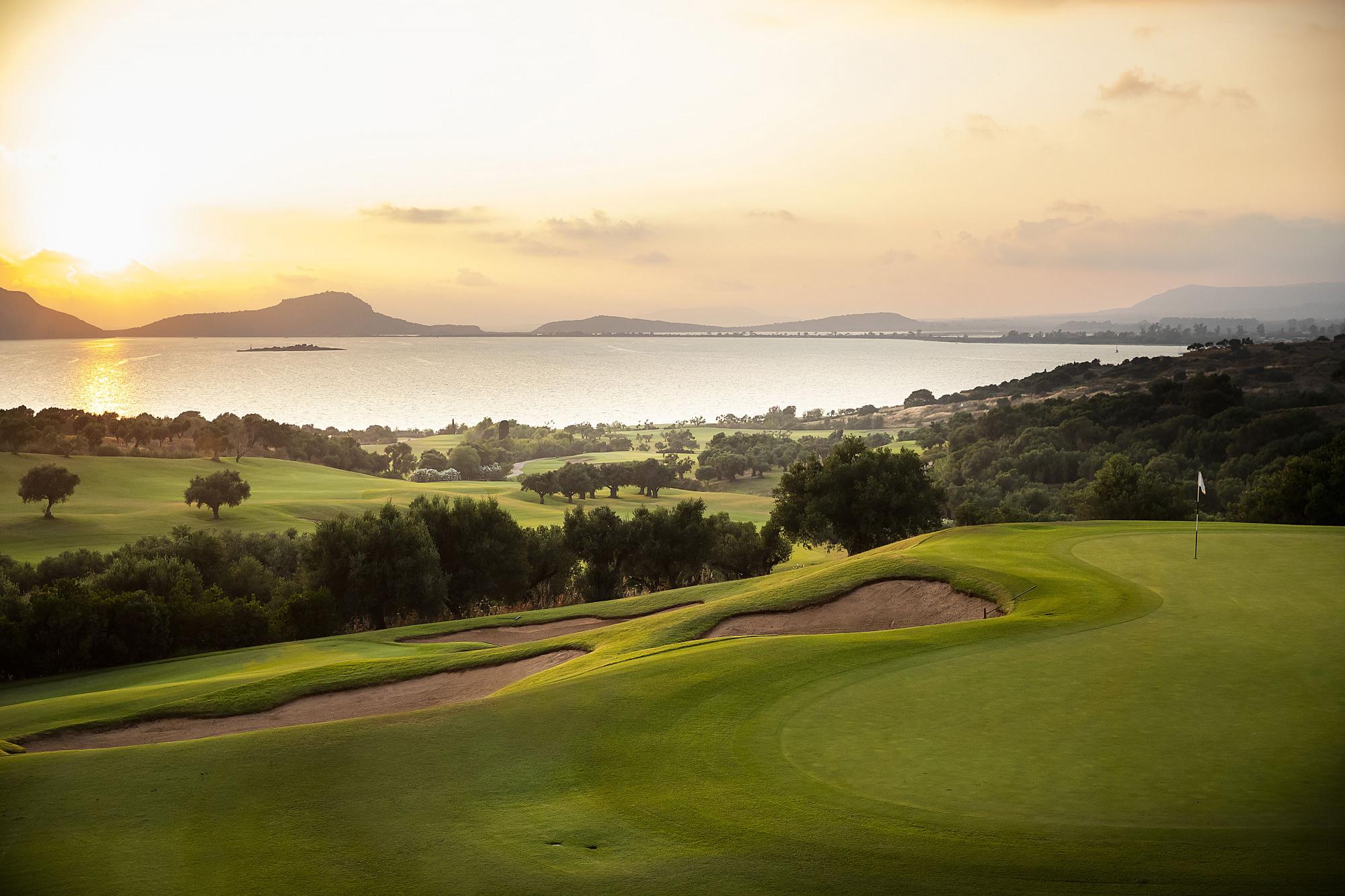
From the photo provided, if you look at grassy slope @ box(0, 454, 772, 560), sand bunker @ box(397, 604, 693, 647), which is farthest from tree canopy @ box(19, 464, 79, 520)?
sand bunker @ box(397, 604, 693, 647)

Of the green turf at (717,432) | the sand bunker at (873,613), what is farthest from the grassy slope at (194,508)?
the sand bunker at (873,613)

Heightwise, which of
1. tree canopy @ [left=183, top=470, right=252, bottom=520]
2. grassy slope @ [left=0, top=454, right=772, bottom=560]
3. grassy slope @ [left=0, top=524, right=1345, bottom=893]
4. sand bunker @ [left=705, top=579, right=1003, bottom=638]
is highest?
grassy slope @ [left=0, top=524, right=1345, bottom=893]

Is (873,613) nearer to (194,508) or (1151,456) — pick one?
(1151,456)

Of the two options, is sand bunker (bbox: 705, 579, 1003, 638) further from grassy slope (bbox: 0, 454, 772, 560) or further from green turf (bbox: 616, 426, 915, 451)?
green turf (bbox: 616, 426, 915, 451)

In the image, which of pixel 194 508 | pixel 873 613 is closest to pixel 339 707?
pixel 873 613

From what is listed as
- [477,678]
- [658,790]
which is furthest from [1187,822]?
[477,678]

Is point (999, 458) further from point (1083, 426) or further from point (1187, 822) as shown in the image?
point (1187, 822)
